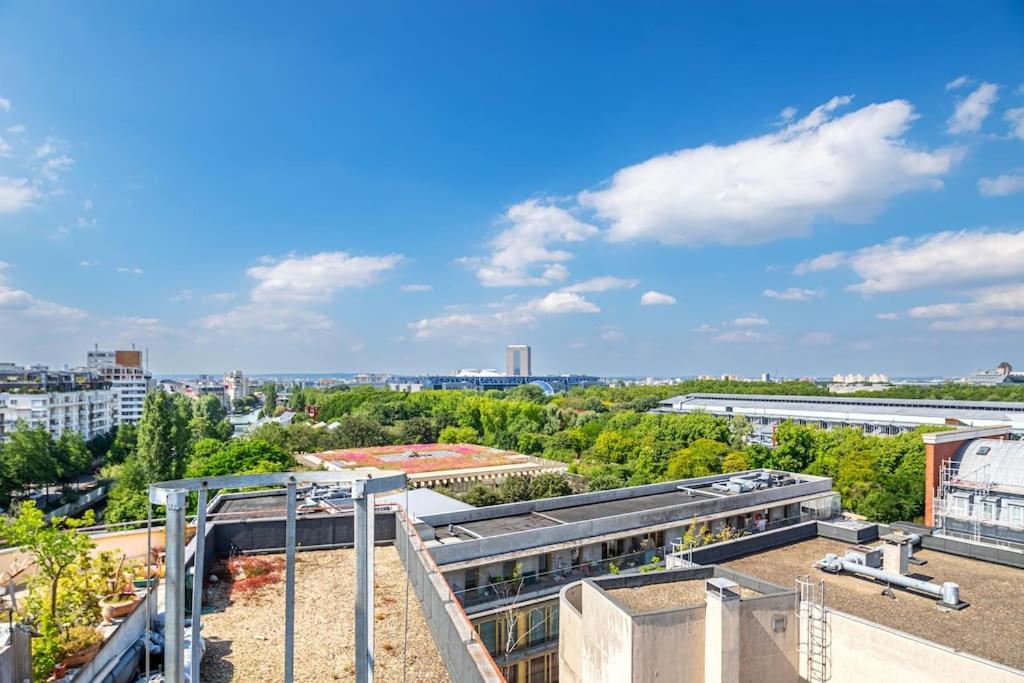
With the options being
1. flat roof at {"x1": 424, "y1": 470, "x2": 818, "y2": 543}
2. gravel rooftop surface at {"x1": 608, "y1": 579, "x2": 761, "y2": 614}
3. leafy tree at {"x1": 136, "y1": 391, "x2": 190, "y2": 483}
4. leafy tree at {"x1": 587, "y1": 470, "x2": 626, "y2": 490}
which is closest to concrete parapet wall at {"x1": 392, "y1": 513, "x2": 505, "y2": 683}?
gravel rooftop surface at {"x1": 608, "y1": 579, "x2": 761, "y2": 614}

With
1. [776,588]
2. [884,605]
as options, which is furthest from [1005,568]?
[776,588]

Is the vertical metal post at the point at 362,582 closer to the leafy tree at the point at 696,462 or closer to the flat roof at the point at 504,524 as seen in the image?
the flat roof at the point at 504,524

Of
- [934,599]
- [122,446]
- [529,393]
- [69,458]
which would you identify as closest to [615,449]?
[934,599]

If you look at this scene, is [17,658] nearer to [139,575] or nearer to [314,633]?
[314,633]

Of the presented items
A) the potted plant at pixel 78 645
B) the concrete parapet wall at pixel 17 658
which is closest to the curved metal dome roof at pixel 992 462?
the potted plant at pixel 78 645

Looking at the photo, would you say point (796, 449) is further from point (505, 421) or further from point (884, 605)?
point (505, 421)

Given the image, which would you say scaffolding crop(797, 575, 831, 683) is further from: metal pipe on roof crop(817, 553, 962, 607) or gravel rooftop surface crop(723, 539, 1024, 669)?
metal pipe on roof crop(817, 553, 962, 607)

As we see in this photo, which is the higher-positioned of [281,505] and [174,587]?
[174,587]
